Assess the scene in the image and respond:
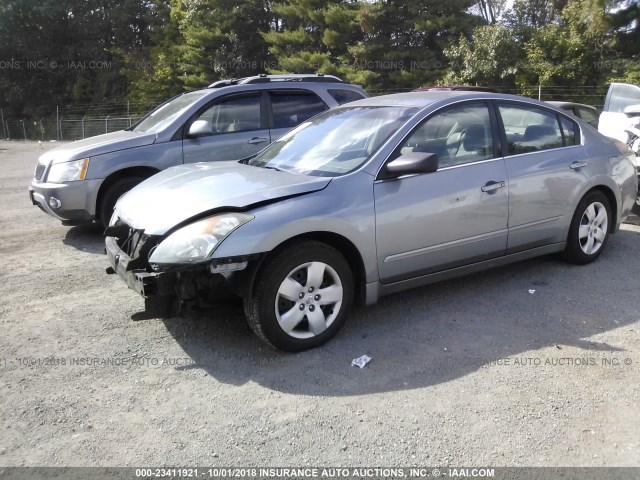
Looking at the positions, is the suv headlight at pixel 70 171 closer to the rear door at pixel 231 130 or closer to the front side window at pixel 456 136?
the rear door at pixel 231 130

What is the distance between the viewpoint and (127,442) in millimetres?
2879

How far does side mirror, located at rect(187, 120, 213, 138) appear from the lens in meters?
6.77

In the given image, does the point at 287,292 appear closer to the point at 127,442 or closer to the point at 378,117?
the point at 127,442

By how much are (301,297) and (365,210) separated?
75 cm

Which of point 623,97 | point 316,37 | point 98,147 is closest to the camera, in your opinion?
point 98,147

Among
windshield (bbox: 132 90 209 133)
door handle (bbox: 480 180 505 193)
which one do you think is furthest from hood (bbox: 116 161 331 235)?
windshield (bbox: 132 90 209 133)

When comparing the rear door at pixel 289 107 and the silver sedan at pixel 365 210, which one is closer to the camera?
the silver sedan at pixel 365 210

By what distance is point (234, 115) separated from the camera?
7.27 metres

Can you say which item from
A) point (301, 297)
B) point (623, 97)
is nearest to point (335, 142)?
point (301, 297)

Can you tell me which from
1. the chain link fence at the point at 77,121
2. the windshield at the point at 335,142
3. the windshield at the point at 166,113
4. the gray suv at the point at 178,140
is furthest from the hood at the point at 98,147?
the chain link fence at the point at 77,121

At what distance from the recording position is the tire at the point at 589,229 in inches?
207

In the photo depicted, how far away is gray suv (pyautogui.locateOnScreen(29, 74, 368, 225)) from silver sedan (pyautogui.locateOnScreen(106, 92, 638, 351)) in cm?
185

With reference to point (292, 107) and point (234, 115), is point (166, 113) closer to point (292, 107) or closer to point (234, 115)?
point (234, 115)

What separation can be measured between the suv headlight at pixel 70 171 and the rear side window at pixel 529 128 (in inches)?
175
